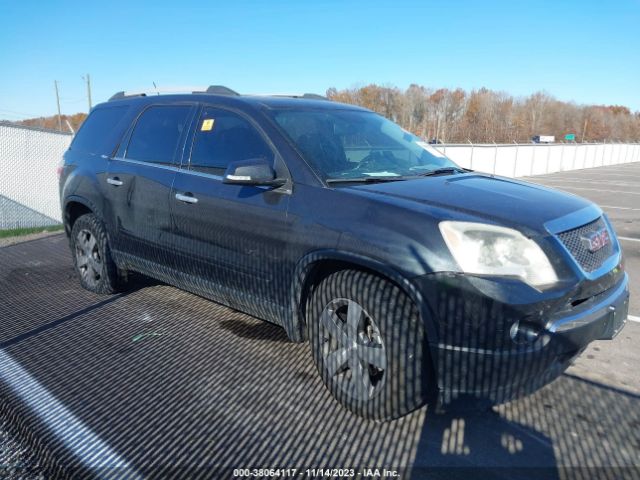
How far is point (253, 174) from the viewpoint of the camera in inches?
123

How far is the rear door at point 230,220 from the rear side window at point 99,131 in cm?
128

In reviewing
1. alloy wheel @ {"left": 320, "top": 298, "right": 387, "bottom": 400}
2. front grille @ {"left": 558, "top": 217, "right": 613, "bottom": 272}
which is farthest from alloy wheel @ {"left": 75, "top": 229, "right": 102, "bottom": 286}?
front grille @ {"left": 558, "top": 217, "right": 613, "bottom": 272}

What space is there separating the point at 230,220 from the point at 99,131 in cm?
231

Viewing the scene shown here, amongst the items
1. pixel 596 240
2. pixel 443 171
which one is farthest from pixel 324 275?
pixel 596 240

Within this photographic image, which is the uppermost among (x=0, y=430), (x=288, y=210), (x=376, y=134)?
(x=376, y=134)

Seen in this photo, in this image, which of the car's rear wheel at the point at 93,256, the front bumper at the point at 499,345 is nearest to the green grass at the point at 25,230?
the car's rear wheel at the point at 93,256

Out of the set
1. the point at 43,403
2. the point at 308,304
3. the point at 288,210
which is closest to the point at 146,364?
the point at 43,403

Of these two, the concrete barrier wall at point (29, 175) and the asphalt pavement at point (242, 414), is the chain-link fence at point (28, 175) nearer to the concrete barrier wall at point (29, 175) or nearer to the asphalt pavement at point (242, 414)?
the concrete barrier wall at point (29, 175)

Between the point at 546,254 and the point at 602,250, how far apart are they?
63cm

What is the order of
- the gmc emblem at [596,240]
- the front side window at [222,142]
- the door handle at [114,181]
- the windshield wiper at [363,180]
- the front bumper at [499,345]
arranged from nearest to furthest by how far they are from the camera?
1. the front bumper at [499,345]
2. the gmc emblem at [596,240]
3. the windshield wiper at [363,180]
4. the front side window at [222,142]
5. the door handle at [114,181]

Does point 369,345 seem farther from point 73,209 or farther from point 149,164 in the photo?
point 73,209

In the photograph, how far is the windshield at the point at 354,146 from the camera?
10.8 feet

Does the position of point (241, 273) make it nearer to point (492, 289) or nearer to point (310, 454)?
point (310, 454)

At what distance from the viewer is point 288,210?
312 cm
